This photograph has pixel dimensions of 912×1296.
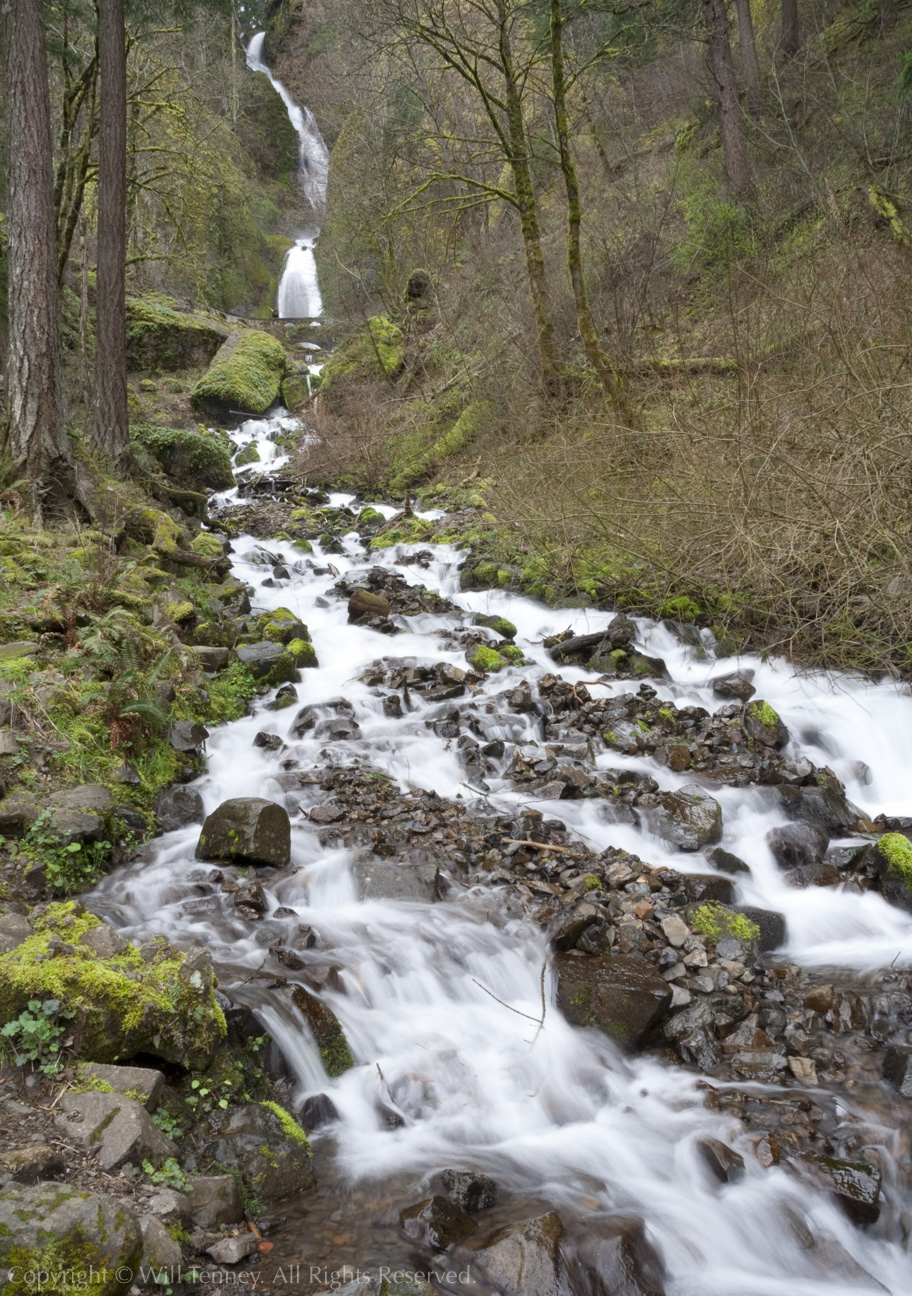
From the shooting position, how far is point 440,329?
1872cm

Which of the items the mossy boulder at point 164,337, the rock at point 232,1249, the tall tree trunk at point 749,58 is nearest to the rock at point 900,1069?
the rock at point 232,1249

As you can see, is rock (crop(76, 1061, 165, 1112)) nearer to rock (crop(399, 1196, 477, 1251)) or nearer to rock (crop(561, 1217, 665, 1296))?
rock (crop(399, 1196, 477, 1251))

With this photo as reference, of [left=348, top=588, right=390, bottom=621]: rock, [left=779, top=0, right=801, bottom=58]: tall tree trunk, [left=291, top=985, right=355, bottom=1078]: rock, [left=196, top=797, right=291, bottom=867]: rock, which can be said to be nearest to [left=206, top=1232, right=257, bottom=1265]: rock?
[left=291, top=985, right=355, bottom=1078]: rock

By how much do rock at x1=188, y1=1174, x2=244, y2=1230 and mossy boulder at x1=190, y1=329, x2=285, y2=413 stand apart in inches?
728

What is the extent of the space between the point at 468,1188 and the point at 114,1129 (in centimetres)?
134

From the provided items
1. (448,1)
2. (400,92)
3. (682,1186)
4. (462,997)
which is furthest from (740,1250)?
(400,92)

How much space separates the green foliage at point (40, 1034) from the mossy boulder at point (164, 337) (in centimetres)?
1912

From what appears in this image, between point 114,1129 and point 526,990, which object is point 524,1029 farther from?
point 114,1129

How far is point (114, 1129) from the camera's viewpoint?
2.51m

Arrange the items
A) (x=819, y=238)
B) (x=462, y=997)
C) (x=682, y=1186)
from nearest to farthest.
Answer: (x=682, y=1186) < (x=462, y=997) < (x=819, y=238)

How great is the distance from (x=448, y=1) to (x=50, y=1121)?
1700cm

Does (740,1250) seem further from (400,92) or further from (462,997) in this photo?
(400,92)

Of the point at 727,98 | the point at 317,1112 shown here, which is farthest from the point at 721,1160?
the point at 727,98

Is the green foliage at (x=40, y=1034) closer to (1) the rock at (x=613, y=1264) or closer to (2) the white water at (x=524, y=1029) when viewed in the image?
(2) the white water at (x=524, y=1029)
